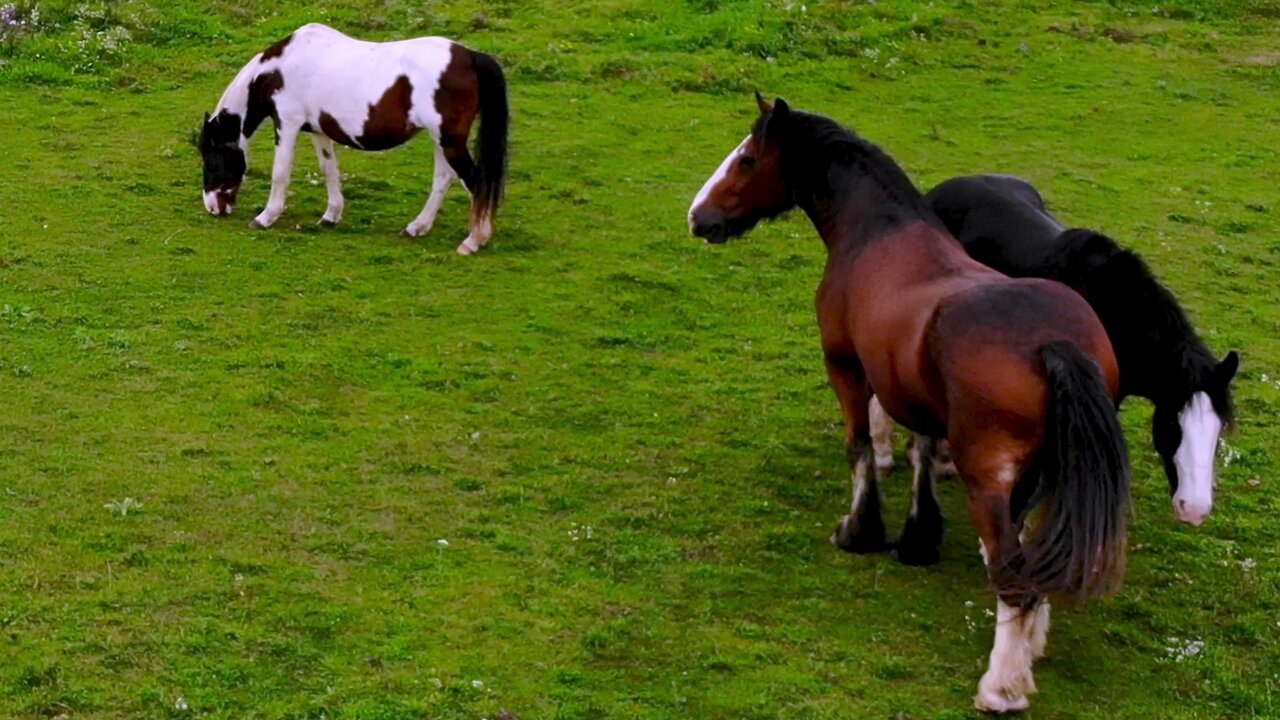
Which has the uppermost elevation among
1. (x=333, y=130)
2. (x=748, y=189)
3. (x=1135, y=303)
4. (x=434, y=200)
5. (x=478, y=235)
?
(x=748, y=189)

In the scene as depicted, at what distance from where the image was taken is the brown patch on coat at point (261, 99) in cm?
1085

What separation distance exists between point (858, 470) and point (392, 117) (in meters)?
5.45

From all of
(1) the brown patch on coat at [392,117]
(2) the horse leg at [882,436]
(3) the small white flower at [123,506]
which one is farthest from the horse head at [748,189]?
(1) the brown patch on coat at [392,117]

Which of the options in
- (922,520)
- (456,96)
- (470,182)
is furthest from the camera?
(470,182)

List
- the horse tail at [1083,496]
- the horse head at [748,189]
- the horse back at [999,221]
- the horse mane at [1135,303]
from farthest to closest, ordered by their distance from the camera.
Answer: the horse head at [748,189], the horse back at [999,221], the horse mane at [1135,303], the horse tail at [1083,496]

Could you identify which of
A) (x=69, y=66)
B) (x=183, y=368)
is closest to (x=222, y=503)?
(x=183, y=368)

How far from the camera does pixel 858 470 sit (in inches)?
260

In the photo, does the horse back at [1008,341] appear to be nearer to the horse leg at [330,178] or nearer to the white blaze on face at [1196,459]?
the white blaze on face at [1196,459]

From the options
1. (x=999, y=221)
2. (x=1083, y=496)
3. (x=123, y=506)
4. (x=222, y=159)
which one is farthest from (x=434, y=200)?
(x=1083, y=496)

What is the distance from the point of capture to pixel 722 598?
6129 mm

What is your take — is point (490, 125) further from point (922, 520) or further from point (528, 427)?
point (922, 520)

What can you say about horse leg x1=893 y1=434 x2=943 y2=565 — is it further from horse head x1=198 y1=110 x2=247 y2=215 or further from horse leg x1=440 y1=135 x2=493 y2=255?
horse head x1=198 y1=110 x2=247 y2=215

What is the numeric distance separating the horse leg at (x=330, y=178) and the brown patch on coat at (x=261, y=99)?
0.38m

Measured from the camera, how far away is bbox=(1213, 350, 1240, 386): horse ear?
5555mm
